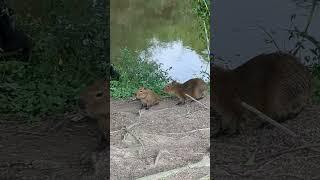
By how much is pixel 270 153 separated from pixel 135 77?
340 centimetres

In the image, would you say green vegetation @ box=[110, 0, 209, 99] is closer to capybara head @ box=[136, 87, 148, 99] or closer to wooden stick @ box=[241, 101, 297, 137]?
capybara head @ box=[136, 87, 148, 99]

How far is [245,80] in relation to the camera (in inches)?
164

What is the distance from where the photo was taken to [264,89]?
13.4ft

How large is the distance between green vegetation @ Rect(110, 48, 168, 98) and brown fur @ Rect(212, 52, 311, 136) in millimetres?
2013

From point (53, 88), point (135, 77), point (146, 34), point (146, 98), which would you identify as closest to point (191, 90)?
point (146, 98)

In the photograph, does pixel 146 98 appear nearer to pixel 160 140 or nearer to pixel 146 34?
pixel 160 140

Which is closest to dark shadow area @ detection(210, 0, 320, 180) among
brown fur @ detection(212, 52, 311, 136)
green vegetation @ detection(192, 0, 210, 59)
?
brown fur @ detection(212, 52, 311, 136)

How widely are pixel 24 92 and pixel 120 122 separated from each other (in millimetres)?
1357

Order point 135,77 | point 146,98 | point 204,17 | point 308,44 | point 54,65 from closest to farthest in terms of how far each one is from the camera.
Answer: point 146,98 < point 308,44 < point 54,65 < point 135,77 < point 204,17

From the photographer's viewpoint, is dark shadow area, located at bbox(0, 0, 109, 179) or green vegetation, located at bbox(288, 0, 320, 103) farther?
green vegetation, located at bbox(288, 0, 320, 103)

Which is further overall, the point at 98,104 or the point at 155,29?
the point at 155,29

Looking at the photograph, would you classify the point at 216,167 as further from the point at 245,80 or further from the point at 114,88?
the point at 114,88

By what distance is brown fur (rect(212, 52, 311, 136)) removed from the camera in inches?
158

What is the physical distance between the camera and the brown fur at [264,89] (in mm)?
4016
